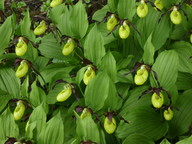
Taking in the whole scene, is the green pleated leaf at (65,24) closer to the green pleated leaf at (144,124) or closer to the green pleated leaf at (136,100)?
the green pleated leaf at (136,100)

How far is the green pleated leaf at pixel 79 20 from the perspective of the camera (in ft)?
8.02

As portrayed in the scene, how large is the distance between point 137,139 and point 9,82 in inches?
48.0

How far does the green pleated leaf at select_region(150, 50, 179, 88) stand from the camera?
80.1 inches

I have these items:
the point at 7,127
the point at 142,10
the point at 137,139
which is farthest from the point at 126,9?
the point at 7,127

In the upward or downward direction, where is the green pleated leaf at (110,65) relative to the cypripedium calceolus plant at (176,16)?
downward

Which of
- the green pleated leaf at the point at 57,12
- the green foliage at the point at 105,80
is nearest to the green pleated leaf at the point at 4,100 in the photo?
the green foliage at the point at 105,80

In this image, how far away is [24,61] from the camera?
240 centimetres

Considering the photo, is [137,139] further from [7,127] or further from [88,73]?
[7,127]

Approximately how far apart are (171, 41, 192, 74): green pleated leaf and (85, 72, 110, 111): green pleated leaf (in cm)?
76

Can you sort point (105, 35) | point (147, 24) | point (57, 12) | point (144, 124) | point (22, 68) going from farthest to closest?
point (57, 12)
point (105, 35)
point (147, 24)
point (22, 68)
point (144, 124)

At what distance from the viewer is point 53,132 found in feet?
5.58

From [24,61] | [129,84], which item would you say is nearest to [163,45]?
[129,84]

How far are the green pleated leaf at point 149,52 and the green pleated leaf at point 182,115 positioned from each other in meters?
0.38

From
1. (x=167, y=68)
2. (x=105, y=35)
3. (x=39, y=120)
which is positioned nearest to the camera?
(x=39, y=120)
